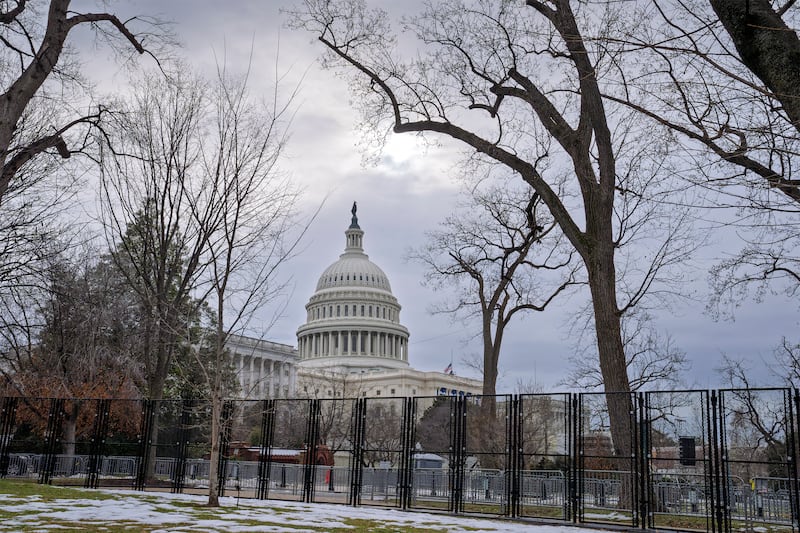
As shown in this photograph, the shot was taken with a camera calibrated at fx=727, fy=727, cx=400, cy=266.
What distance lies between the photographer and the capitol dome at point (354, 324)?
12975cm

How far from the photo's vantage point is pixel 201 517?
509 inches

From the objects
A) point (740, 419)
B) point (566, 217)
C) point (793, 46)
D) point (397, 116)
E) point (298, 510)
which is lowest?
point (298, 510)

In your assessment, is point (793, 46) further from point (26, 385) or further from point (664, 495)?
point (26, 385)

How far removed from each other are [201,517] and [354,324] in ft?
384

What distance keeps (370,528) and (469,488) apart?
10785 millimetres

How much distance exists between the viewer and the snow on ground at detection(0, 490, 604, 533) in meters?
11.0

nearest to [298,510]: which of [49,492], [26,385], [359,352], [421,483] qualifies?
[49,492]

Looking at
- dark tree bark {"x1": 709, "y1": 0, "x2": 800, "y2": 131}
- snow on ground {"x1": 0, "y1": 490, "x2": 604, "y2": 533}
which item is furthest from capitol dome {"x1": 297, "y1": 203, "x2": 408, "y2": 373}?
dark tree bark {"x1": 709, "y1": 0, "x2": 800, "y2": 131}

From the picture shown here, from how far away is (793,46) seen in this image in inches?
191

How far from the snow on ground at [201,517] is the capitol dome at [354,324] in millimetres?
108178

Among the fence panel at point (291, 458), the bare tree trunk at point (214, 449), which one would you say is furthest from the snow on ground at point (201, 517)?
the fence panel at point (291, 458)

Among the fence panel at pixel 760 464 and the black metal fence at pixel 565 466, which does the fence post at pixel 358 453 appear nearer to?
the black metal fence at pixel 565 466

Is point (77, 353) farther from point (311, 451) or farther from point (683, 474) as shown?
point (683, 474)

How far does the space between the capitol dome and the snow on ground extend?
108 m
